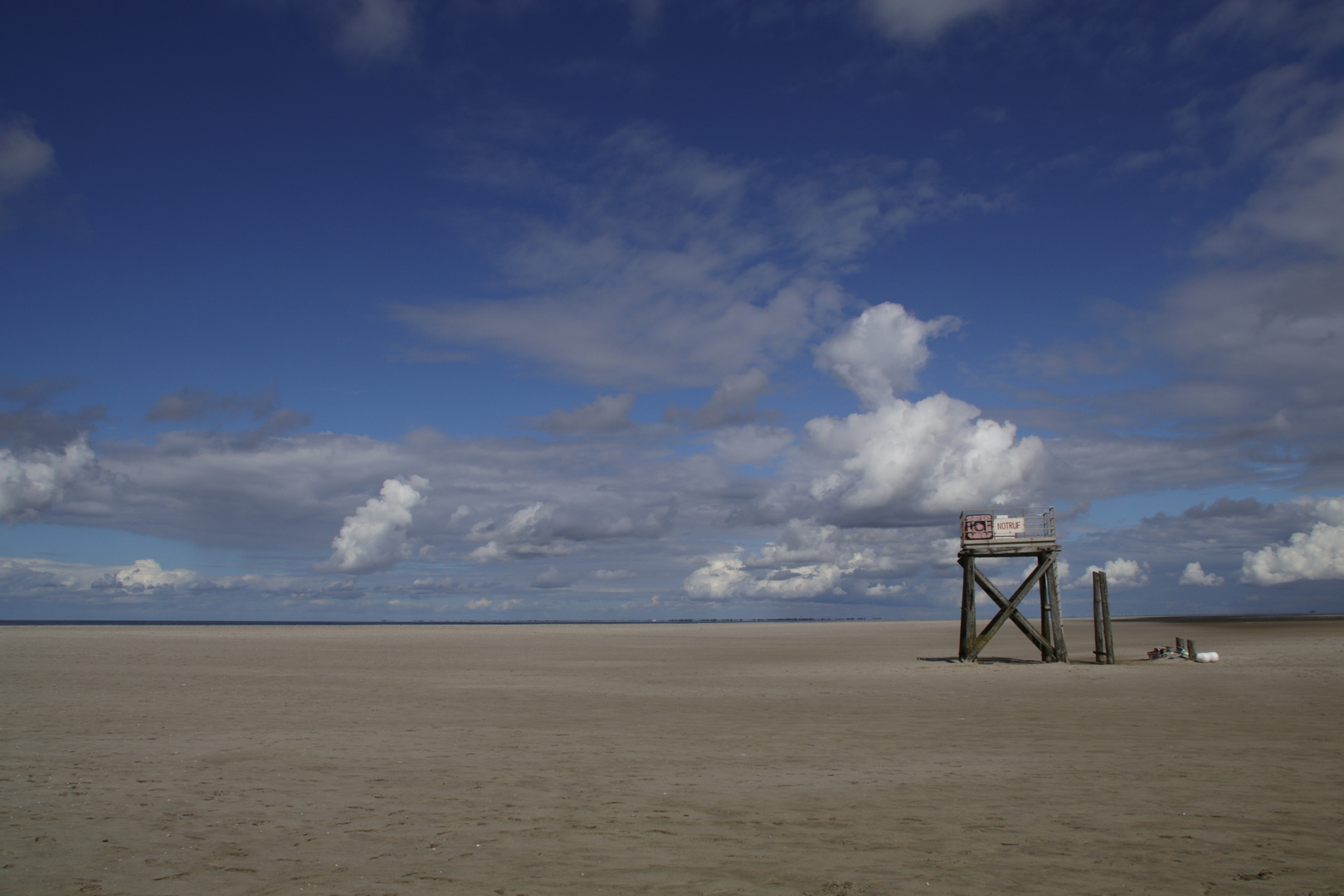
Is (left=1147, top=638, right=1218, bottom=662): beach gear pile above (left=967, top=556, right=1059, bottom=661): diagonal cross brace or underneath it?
underneath

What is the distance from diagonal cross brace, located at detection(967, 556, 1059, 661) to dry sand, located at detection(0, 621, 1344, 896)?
766 cm

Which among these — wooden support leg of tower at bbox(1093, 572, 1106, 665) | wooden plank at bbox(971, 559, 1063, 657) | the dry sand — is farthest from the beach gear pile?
the dry sand

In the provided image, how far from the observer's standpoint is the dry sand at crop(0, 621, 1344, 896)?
6.70 meters

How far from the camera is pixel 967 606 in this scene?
1154 inches

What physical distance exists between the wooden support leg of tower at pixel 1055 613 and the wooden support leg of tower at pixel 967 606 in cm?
249

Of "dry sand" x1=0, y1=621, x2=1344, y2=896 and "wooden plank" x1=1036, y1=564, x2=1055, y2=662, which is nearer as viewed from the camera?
"dry sand" x1=0, y1=621, x2=1344, y2=896

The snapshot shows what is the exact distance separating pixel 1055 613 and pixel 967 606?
2.93 metres

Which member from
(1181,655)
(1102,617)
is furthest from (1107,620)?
(1181,655)

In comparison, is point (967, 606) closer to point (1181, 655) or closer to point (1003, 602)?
point (1003, 602)

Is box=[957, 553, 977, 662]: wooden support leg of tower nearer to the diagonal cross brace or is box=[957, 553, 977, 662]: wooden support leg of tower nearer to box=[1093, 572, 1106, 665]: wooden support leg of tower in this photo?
the diagonal cross brace

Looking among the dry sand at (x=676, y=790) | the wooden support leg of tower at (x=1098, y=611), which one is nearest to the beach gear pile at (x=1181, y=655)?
the wooden support leg of tower at (x=1098, y=611)

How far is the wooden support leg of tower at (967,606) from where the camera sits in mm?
28859

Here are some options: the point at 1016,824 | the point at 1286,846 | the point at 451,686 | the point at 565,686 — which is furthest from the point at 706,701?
the point at 1286,846

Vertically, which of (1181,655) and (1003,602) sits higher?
(1003,602)
